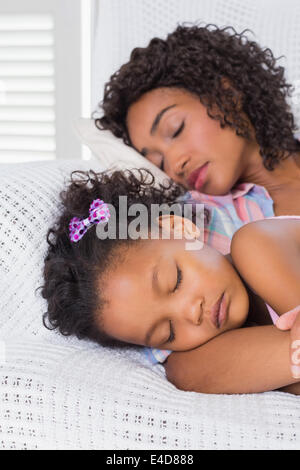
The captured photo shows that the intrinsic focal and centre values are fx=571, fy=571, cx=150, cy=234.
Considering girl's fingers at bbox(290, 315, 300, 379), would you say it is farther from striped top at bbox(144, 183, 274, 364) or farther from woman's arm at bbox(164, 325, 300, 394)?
striped top at bbox(144, 183, 274, 364)

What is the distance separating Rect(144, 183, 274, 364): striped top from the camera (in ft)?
4.08

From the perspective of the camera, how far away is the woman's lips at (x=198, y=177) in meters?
1.33

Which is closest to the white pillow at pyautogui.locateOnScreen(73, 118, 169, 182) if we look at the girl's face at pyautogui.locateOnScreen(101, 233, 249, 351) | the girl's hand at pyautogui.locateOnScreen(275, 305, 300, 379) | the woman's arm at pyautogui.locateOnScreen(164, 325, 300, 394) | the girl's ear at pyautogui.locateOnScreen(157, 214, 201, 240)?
the girl's ear at pyautogui.locateOnScreen(157, 214, 201, 240)

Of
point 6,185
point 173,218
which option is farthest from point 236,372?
point 6,185

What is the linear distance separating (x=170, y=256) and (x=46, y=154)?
1.80 m

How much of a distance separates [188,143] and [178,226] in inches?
11.0

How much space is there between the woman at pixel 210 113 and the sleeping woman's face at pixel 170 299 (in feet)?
1.19

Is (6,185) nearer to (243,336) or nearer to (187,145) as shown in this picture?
(187,145)

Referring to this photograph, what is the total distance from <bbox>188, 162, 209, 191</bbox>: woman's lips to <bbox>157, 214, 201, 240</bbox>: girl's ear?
0.19 meters

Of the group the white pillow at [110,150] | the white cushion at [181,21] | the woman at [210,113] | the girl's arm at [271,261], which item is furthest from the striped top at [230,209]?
the white cushion at [181,21]

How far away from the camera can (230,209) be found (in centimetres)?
133

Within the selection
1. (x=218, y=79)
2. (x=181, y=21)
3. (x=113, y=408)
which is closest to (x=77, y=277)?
(x=113, y=408)
